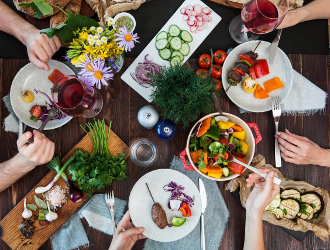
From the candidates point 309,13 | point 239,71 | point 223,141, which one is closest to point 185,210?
point 223,141

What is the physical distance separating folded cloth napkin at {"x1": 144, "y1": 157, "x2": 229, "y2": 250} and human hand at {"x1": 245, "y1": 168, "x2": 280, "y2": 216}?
0.58 ft

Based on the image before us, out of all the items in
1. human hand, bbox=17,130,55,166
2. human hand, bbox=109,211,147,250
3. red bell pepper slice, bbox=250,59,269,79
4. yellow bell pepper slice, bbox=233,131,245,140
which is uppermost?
red bell pepper slice, bbox=250,59,269,79

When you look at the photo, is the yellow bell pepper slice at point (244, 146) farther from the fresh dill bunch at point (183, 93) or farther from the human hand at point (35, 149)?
the human hand at point (35, 149)

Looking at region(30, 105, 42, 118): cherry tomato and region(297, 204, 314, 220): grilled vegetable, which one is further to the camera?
region(297, 204, 314, 220): grilled vegetable

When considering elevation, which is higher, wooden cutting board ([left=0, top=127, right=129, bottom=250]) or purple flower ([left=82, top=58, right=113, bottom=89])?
purple flower ([left=82, top=58, right=113, bottom=89])

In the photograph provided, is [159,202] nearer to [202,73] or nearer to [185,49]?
[202,73]

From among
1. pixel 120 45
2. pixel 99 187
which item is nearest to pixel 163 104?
pixel 120 45

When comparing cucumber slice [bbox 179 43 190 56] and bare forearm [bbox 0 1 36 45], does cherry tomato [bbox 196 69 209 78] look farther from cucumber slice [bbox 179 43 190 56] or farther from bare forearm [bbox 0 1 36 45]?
bare forearm [bbox 0 1 36 45]

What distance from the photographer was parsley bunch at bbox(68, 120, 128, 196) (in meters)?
1.47

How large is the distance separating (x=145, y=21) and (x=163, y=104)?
0.61 m

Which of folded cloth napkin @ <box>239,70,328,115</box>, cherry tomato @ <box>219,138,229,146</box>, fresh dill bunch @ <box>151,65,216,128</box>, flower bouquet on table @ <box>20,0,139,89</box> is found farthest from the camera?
folded cloth napkin @ <box>239,70,328,115</box>

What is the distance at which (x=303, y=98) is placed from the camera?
5.47 feet

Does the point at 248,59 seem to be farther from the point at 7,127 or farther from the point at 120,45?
the point at 7,127

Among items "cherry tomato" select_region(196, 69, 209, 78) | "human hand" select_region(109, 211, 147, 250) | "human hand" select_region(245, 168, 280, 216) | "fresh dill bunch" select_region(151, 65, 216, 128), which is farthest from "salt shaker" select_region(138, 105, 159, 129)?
"human hand" select_region(245, 168, 280, 216)
